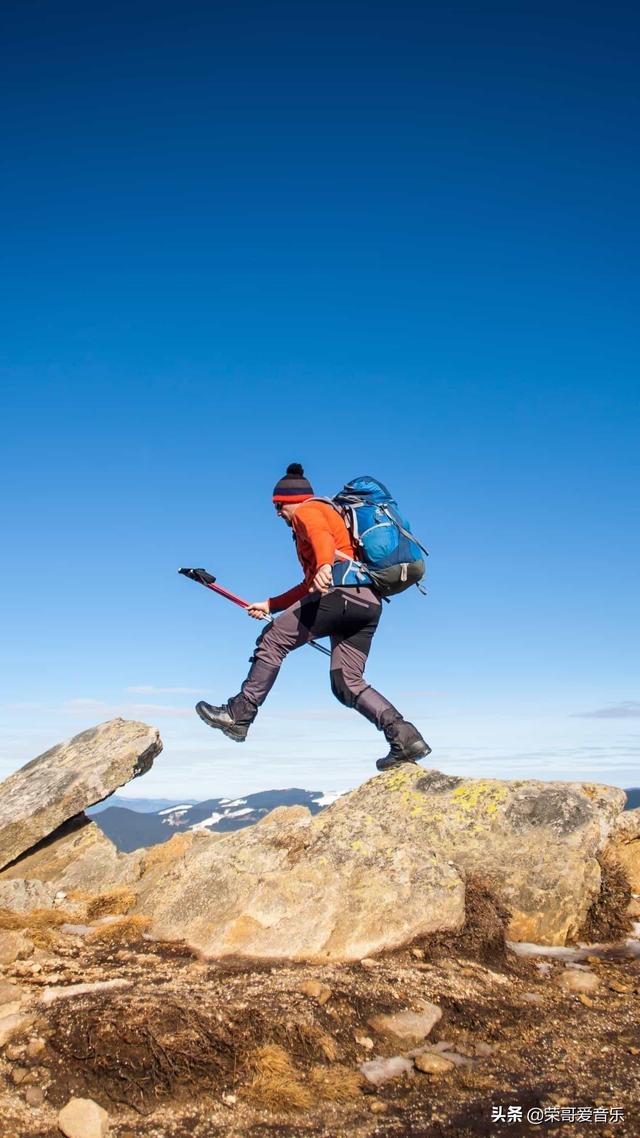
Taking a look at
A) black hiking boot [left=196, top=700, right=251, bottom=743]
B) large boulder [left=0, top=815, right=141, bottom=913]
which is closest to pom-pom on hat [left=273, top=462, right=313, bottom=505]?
black hiking boot [left=196, top=700, right=251, bottom=743]

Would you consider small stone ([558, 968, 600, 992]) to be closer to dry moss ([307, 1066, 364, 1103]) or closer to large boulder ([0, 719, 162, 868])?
dry moss ([307, 1066, 364, 1103])

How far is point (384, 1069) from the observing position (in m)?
5.65

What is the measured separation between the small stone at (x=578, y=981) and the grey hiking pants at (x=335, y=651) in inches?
159

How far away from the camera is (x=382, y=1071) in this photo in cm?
562

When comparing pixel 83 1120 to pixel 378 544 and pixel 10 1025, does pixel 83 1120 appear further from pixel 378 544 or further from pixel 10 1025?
pixel 378 544

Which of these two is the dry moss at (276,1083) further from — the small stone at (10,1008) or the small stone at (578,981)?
the small stone at (578,981)

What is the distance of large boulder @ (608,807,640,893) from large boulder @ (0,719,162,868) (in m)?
7.20

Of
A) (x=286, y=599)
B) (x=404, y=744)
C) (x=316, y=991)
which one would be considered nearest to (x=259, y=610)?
(x=286, y=599)

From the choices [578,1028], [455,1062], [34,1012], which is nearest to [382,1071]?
[455,1062]

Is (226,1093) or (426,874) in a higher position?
(426,874)

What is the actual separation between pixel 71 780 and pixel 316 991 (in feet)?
21.8

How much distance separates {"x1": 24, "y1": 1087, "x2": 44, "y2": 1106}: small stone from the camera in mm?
5004

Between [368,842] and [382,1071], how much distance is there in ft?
10.4

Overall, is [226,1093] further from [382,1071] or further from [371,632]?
[371,632]
